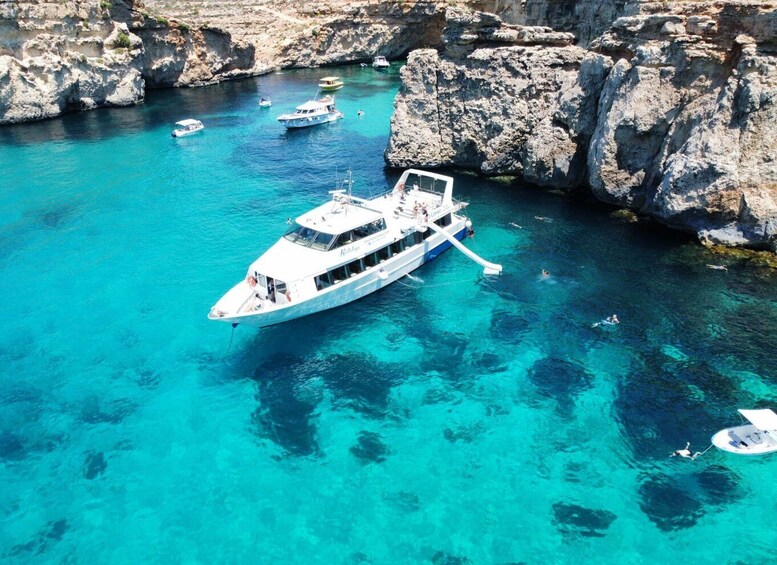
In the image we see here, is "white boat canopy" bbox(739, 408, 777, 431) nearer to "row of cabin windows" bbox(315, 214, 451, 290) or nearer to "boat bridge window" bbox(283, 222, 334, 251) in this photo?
"row of cabin windows" bbox(315, 214, 451, 290)

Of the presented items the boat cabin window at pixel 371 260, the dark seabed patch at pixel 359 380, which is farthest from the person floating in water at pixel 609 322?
the boat cabin window at pixel 371 260

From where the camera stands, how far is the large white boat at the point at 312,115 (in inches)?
3231

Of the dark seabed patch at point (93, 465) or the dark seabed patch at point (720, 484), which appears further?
the dark seabed patch at point (93, 465)

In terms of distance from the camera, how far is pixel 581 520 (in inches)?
972

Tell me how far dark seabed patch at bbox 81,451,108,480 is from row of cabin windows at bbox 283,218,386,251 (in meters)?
17.9

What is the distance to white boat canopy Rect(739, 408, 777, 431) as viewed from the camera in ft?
87.3

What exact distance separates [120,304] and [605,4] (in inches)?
2092

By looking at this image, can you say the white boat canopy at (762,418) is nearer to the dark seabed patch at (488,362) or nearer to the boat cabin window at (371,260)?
the dark seabed patch at (488,362)

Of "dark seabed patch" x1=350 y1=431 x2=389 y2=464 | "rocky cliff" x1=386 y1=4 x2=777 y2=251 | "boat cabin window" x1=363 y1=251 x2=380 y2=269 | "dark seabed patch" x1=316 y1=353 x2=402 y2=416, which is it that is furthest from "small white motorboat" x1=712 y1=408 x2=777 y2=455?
"boat cabin window" x1=363 y1=251 x2=380 y2=269

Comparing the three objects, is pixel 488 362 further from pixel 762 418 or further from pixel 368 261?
pixel 762 418

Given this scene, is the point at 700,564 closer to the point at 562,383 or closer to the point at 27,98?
the point at 562,383

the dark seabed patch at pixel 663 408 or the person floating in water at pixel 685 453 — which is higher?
the dark seabed patch at pixel 663 408

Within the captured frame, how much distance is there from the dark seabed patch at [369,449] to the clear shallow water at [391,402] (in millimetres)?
89

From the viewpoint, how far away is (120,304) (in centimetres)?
3994
